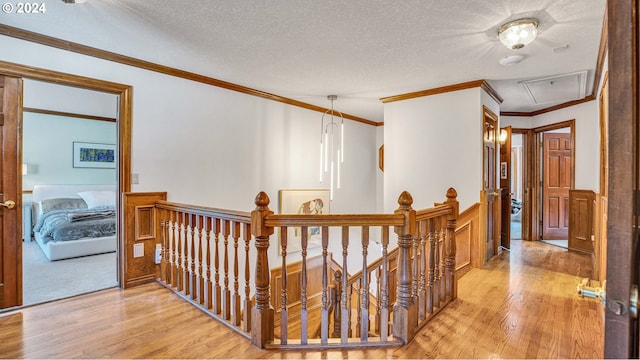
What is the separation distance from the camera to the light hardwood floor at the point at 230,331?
1.87 metres

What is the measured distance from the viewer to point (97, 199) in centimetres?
551

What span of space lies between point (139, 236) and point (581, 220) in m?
5.68

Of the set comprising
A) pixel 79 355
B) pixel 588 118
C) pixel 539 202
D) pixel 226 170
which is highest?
pixel 588 118

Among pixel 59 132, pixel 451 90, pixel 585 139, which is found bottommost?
pixel 585 139

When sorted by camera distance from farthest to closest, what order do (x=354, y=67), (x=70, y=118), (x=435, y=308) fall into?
1. (x=70, y=118)
2. (x=354, y=67)
3. (x=435, y=308)

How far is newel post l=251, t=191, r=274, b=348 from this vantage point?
188 cm

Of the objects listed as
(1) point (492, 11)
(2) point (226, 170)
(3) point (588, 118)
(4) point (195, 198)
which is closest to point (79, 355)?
(4) point (195, 198)

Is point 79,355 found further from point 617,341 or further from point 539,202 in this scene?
point 539,202

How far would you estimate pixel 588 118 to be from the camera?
4410 mm

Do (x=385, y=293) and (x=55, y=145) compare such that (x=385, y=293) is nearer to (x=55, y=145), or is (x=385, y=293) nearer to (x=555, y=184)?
(x=555, y=184)

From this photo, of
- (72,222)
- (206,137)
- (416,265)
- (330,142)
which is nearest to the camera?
(416,265)

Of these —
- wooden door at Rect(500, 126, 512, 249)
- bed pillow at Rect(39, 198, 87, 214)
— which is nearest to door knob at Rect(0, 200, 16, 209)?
bed pillow at Rect(39, 198, 87, 214)

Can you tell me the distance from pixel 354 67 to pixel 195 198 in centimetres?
226

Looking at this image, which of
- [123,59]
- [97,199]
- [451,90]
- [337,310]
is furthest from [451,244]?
[97,199]
